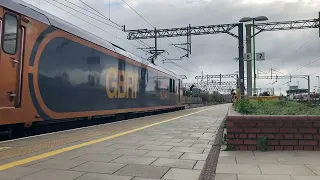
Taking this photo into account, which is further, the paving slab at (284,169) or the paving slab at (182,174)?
the paving slab at (284,169)

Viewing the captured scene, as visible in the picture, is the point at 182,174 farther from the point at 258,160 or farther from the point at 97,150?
the point at 97,150

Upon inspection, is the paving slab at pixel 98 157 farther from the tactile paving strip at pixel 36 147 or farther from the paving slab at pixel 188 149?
the paving slab at pixel 188 149

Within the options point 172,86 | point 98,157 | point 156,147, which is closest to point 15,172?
point 98,157

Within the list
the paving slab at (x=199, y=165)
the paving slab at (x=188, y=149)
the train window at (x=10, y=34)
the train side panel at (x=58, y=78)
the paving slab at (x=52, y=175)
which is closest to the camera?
the paving slab at (x=52, y=175)

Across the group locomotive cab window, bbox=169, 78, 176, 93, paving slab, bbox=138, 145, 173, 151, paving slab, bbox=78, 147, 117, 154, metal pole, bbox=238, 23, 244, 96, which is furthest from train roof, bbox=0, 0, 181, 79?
metal pole, bbox=238, 23, 244, 96

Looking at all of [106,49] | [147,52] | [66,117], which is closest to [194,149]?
[66,117]

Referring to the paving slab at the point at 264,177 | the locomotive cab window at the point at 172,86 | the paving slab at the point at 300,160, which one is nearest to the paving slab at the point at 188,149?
the paving slab at the point at 300,160

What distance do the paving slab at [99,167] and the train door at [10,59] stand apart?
3.33 meters

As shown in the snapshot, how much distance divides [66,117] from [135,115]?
9296 mm

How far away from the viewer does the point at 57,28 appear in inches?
401

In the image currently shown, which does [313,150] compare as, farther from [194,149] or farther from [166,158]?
[166,158]

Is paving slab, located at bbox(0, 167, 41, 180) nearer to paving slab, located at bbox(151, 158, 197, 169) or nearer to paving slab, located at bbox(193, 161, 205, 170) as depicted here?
paving slab, located at bbox(151, 158, 197, 169)

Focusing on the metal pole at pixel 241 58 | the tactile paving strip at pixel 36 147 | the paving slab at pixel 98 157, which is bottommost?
the paving slab at pixel 98 157

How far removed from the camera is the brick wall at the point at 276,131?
6754 millimetres
